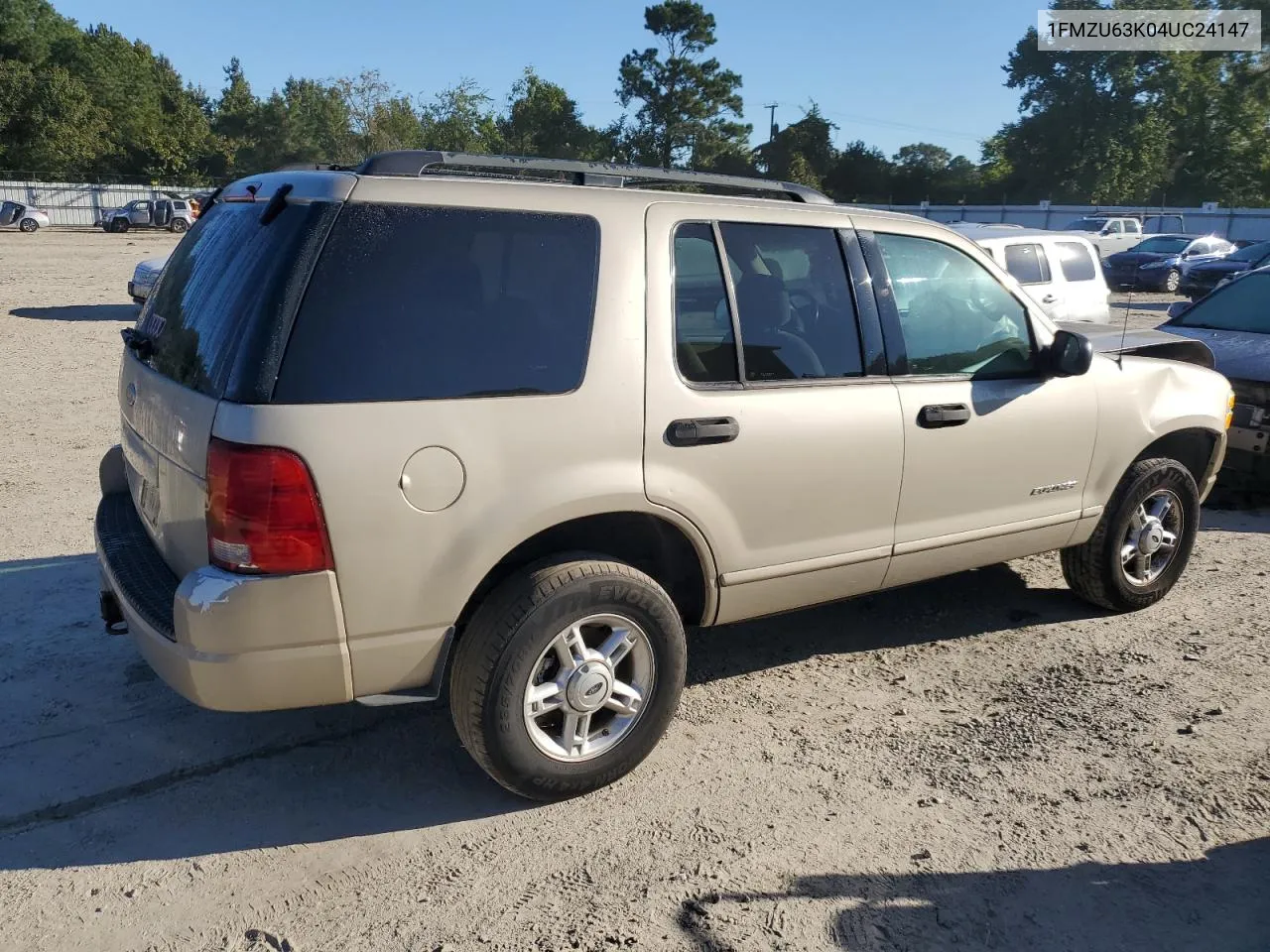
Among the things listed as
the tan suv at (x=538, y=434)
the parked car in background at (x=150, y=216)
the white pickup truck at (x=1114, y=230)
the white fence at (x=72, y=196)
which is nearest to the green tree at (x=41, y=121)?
the white fence at (x=72, y=196)

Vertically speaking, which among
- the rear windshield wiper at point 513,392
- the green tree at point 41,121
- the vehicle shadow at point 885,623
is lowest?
the vehicle shadow at point 885,623

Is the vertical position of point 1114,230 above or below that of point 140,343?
above

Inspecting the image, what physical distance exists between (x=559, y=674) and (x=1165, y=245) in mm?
29817

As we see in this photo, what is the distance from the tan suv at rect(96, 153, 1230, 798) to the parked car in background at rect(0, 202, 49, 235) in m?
42.9

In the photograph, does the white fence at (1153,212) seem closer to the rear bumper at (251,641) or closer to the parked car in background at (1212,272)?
the parked car in background at (1212,272)

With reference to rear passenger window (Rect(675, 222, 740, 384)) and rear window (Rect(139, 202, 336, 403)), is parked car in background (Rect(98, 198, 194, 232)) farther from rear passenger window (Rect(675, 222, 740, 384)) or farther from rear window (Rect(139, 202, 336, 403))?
rear passenger window (Rect(675, 222, 740, 384))

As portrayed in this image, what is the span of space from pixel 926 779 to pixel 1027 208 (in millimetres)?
53502

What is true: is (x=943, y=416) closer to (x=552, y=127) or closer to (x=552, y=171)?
(x=552, y=171)

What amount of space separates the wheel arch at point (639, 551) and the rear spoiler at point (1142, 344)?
233cm

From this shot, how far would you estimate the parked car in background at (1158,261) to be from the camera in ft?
89.1

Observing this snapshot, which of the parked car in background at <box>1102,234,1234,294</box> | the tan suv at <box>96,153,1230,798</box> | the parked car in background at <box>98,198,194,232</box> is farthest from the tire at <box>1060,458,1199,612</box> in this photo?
the parked car in background at <box>98,198,194,232</box>

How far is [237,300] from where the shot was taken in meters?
2.96

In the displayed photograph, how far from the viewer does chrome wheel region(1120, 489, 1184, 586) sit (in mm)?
5062

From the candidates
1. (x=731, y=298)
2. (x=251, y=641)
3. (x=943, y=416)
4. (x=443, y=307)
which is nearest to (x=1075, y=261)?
(x=943, y=416)
